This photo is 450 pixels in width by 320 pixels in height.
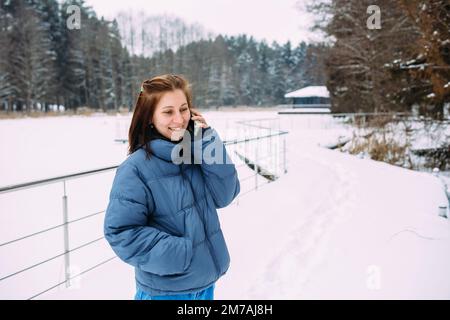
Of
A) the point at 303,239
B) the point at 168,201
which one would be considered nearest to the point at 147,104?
the point at 168,201

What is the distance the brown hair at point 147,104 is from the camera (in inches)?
56.4

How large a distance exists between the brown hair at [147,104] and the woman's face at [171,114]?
0.06 ft

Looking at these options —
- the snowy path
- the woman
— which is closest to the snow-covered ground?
the snowy path

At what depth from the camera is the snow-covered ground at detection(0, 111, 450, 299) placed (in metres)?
2.92

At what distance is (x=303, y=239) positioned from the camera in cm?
392

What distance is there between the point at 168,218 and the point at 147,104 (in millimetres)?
442

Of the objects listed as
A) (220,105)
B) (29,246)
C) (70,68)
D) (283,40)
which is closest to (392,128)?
(29,246)

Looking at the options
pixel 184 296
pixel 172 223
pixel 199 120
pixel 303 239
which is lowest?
pixel 303 239

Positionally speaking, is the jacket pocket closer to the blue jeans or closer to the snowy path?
the blue jeans

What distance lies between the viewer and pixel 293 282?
9.75 feet

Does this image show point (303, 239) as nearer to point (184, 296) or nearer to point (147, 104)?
point (184, 296)

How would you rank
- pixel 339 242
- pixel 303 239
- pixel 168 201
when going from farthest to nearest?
1. pixel 303 239
2. pixel 339 242
3. pixel 168 201

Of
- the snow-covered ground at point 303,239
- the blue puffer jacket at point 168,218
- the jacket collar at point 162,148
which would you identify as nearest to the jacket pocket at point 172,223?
the blue puffer jacket at point 168,218

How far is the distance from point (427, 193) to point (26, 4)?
1566 inches
